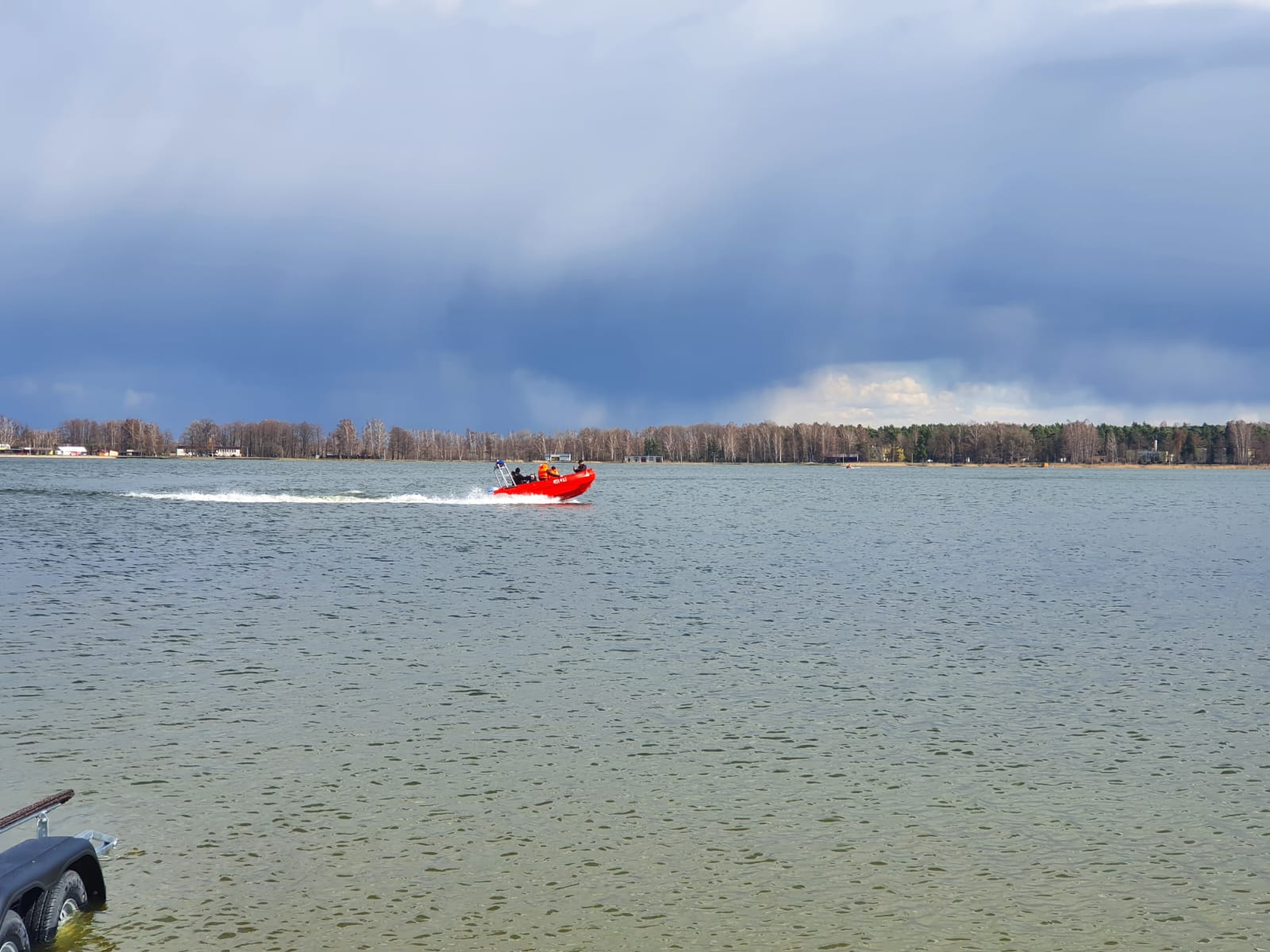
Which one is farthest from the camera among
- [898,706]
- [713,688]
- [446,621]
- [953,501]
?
[953,501]

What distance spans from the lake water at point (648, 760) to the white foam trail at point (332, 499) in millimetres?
65298

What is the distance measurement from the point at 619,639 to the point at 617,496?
4263 inches

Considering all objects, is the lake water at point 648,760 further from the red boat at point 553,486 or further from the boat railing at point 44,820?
the red boat at point 553,486

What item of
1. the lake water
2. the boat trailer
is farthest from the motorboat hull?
the boat trailer

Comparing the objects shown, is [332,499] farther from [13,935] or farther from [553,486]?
[13,935]

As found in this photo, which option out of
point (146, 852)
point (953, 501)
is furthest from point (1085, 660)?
point (953, 501)

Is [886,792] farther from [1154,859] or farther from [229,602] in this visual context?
[229,602]

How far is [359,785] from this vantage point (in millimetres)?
15812

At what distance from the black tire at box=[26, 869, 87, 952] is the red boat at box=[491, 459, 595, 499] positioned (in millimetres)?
85637

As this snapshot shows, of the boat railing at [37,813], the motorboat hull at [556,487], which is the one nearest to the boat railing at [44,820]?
the boat railing at [37,813]

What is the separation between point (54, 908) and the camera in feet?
34.4

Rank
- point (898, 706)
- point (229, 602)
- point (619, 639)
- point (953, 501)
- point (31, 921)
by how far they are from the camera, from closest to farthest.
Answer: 1. point (31, 921)
2. point (898, 706)
3. point (619, 639)
4. point (229, 602)
5. point (953, 501)

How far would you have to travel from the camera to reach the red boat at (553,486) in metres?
97.9

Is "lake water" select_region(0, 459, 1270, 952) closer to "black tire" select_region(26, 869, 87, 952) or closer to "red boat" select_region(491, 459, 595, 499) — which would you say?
"black tire" select_region(26, 869, 87, 952)
